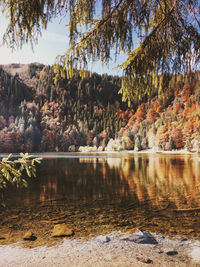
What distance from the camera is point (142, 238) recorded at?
5031 mm

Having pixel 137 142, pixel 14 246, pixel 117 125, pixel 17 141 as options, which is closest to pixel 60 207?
pixel 14 246

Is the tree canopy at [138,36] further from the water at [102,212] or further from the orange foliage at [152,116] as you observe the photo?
the orange foliage at [152,116]

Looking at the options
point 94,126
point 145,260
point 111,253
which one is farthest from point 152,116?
point 145,260

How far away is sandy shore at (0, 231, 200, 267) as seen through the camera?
4.02m

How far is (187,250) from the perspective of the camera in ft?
14.4

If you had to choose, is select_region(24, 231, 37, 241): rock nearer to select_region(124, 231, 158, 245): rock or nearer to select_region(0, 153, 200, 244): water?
select_region(0, 153, 200, 244): water

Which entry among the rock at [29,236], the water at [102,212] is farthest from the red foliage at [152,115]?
the rock at [29,236]

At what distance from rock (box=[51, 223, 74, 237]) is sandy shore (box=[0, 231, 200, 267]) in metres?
0.36

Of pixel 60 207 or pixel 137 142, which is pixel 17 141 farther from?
pixel 60 207

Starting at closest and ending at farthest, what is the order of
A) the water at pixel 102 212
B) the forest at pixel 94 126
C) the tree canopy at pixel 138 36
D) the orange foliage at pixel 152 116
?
the tree canopy at pixel 138 36 → the water at pixel 102 212 → the forest at pixel 94 126 → the orange foliage at pixel 152 116

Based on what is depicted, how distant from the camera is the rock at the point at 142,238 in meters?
4.84

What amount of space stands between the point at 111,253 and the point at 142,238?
992 millimetres

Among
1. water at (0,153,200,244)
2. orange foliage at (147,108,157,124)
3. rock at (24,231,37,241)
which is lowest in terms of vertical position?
water at (0,153,200,244)

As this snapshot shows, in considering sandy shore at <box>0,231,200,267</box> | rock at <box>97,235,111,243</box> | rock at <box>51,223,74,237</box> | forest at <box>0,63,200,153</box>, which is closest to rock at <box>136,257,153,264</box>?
sandy shore at <box>0,231,200,267</box>
